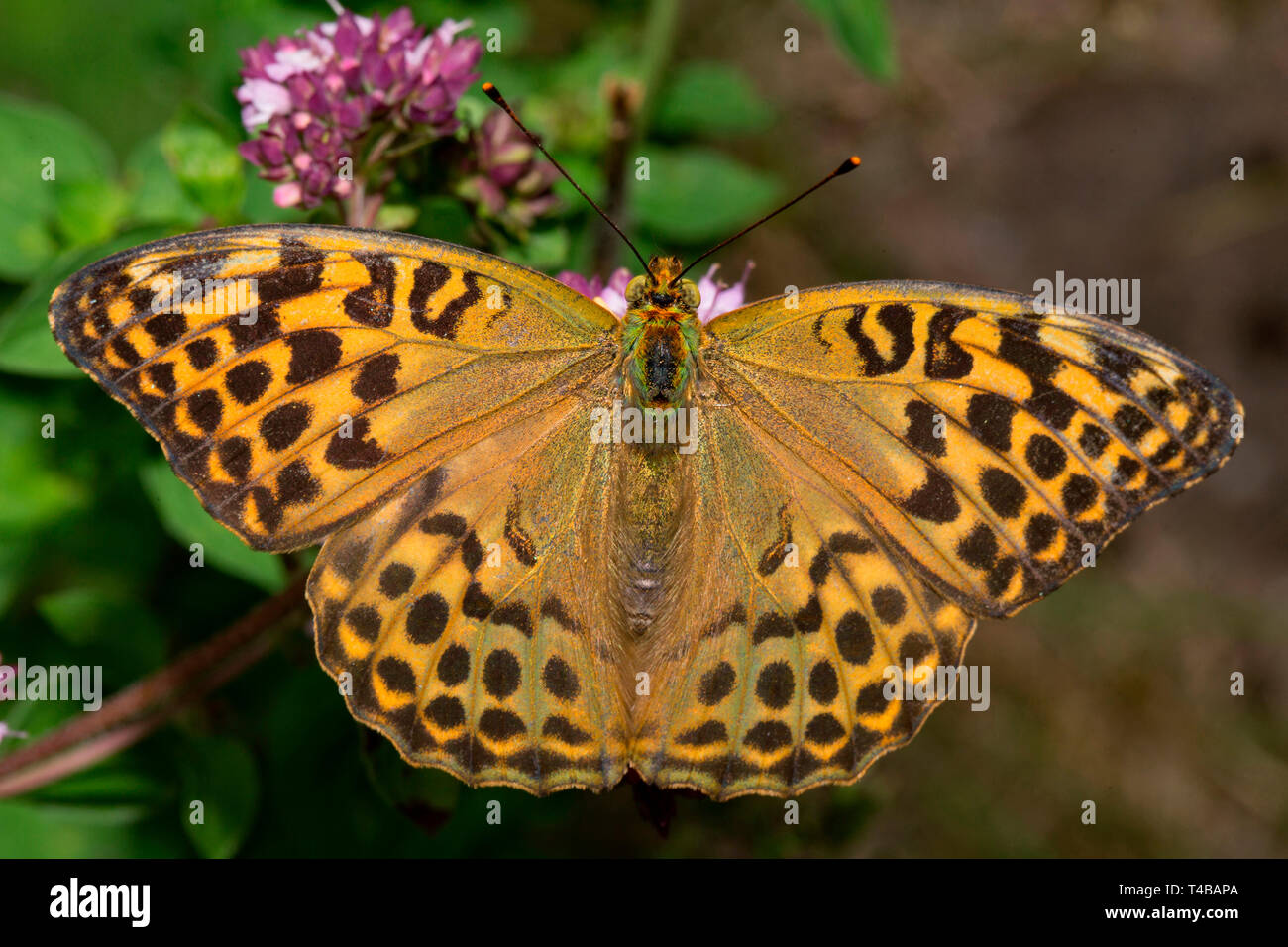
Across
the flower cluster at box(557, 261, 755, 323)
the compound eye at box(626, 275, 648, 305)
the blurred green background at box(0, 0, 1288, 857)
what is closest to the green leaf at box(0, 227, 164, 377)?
the blurred green background at box(0, 0, 1288, 857)

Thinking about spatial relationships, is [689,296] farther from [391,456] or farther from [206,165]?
[206,165]

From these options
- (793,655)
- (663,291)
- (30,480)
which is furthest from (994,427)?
(30,480)

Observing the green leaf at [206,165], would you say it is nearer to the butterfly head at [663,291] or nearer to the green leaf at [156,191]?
the green leaf at [156,191]

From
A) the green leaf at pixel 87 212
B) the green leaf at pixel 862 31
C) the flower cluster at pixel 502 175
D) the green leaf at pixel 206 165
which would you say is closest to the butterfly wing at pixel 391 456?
the flower cluster at pixel 502 175

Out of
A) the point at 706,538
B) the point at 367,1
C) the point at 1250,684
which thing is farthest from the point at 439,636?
the point at 1250,684

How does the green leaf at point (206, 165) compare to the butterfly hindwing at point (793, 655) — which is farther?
the green leaf at point (206, 165)
